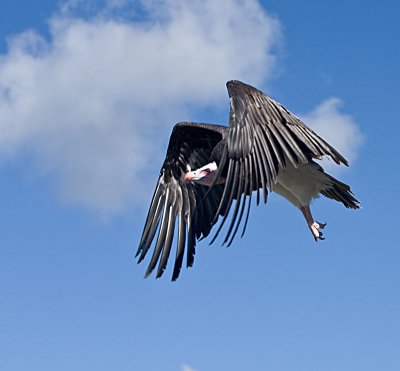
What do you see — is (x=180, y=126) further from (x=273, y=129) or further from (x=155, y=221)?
(x=273, y=129)

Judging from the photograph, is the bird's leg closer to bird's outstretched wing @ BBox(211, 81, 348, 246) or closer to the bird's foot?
the bird's foot

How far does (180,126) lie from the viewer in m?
21.9

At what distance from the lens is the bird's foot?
19719 millimetres

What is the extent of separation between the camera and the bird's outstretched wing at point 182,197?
21.3 meters

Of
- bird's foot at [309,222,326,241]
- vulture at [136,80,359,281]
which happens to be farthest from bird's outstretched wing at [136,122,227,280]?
bird's foot at [309,222,326,241]

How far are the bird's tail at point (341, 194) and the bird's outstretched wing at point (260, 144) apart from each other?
216 cm

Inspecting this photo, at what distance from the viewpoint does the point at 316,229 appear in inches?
778

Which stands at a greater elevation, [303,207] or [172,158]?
[172,158]

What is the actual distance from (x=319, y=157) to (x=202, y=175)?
2.78m

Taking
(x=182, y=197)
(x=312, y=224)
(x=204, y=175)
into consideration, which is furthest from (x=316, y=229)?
(x=182, y=197)

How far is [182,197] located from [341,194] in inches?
132

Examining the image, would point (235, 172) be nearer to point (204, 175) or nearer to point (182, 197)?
point (204, 175)

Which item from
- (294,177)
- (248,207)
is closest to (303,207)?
(294,177)

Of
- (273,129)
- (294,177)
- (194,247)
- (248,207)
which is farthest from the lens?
(194,247)
